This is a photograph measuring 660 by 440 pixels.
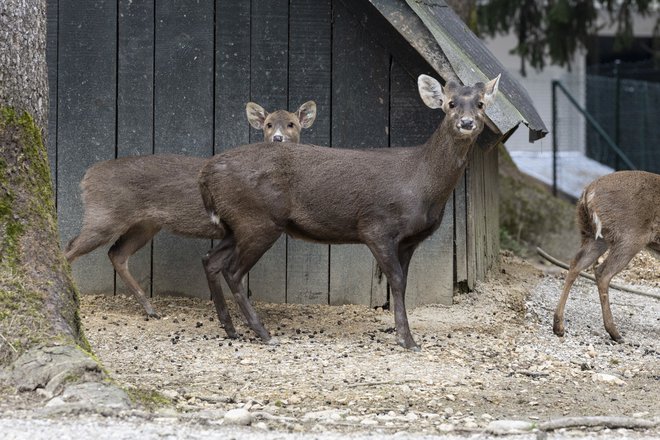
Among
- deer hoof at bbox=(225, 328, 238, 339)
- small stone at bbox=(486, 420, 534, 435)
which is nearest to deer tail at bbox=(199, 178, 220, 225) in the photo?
deer hoof at bbox=(225, 328, 238, 339)

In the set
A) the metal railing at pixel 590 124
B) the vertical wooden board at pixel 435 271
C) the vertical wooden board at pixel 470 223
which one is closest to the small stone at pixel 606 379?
the vertical wooden board at pixel 435 271

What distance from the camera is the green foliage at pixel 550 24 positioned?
18250 millimetres

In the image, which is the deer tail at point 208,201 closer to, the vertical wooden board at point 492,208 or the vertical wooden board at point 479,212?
the vertical wooden board at point 479,212

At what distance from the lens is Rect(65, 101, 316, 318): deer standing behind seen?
8.92m

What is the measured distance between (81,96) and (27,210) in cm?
326

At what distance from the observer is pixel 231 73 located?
952 centimetres

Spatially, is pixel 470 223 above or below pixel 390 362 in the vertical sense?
above

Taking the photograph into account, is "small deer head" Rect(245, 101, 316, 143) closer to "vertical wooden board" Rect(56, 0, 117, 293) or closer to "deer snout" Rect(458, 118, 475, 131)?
"vertical wooden board" Rect(56, 0, 117, 293)

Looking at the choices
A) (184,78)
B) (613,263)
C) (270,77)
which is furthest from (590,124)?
(184,78)

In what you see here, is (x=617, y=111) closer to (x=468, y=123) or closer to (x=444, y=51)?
(x=444, y=51)

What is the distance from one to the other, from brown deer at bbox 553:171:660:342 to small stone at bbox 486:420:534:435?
3.31m

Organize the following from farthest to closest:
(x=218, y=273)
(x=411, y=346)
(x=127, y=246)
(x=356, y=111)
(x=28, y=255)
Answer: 1. (x=356, y=111)
2. (x=127, y=246)
3. (x=218, y=273)
4. (x=411, y=346)
5. (x=28, y=255)

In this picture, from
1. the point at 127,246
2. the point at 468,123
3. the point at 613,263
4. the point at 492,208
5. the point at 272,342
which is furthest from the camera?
the point at 492,208

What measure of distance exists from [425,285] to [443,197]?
136 cm
